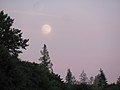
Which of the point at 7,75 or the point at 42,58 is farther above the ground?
the point at 42,58

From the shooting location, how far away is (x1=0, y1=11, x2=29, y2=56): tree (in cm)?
5656

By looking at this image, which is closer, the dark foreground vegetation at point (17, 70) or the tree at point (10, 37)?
the dark foreground vegetation at point (17, 70)

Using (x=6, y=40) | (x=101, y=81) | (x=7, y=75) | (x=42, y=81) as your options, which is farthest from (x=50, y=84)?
(x=101, y=81)

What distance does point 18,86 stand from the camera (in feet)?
114

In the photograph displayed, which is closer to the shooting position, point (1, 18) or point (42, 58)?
point (1, 18)

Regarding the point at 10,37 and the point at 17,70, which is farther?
the point at 10,37

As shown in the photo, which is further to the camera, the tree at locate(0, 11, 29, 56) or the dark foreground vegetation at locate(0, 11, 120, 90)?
the tree at locate(0, 11, 29, 56)

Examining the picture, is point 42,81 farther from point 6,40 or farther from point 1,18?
point 1,18

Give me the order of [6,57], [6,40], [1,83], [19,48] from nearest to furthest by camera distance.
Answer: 1. [1,83]
2. [6,57]
3. [6,40]
4. [19,48]

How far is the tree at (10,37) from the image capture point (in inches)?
2227

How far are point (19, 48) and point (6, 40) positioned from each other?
4376mm

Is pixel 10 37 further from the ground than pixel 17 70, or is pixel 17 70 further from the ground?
pixel 10 37

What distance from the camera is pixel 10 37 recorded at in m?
57.9

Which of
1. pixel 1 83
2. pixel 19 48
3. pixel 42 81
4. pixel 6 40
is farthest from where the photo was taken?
pixel 19 48
